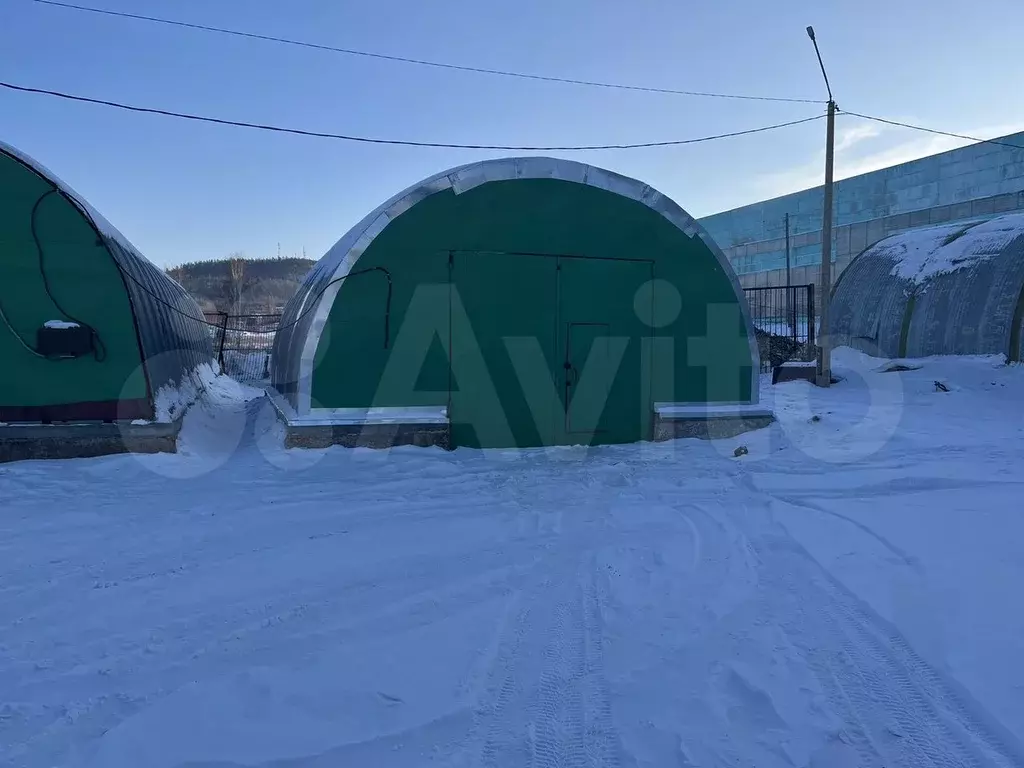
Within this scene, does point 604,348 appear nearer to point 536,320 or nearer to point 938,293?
point 536,320

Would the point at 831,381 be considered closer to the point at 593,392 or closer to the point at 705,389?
the point at 705,389

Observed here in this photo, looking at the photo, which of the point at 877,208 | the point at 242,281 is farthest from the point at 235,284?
the point at 877,208

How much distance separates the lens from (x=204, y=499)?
272 inches

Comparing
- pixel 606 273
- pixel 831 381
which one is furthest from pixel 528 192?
pixel 831 381

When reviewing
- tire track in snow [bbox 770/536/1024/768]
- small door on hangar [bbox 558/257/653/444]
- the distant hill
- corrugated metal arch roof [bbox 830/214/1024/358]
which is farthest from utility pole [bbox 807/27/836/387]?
the distant hill

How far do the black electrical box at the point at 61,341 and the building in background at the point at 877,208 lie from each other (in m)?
27.2

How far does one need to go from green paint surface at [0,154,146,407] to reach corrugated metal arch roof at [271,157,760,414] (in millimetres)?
2130

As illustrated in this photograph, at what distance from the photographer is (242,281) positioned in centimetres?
6169

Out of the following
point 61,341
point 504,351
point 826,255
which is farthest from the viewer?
point 826,255

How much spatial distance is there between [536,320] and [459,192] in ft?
6.96

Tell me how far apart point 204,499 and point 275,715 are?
429cm

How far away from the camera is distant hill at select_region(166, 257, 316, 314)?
5487 centimetres

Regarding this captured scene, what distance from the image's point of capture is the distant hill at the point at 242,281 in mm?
54869

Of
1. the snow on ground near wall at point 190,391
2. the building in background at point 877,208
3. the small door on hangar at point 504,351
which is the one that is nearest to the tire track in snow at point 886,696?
the small door on hangar at point 504,351
